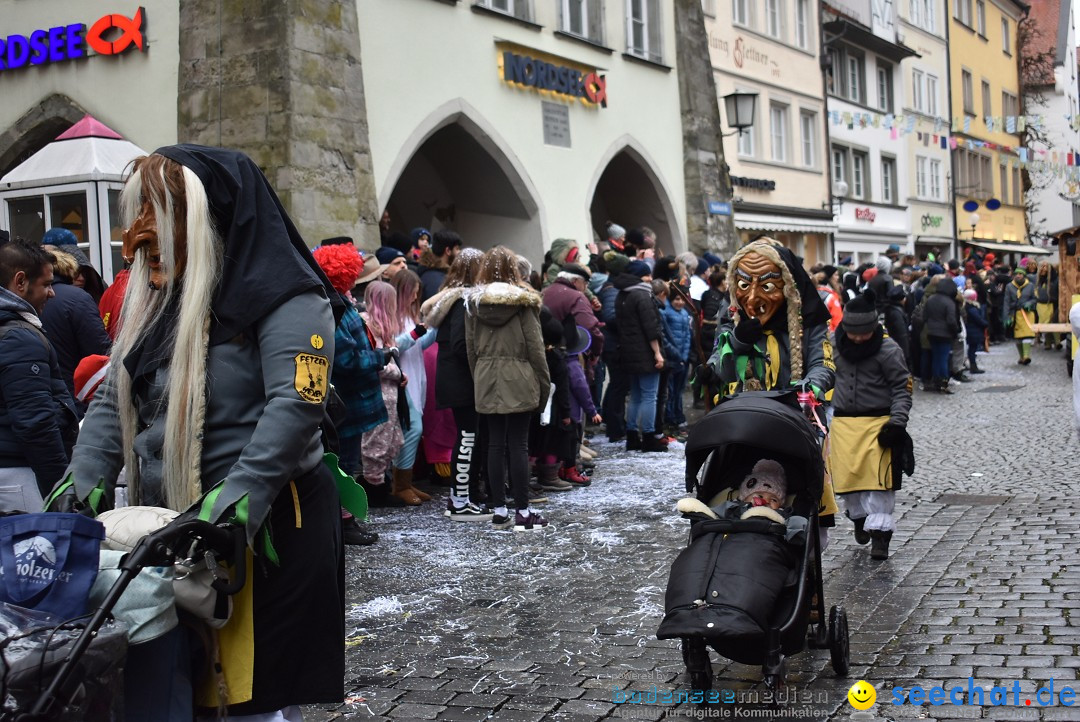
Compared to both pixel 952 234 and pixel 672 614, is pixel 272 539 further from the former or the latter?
pixel 952 234

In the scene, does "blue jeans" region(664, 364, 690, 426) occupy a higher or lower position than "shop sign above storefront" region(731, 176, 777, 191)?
lower

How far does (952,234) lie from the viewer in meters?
41.7

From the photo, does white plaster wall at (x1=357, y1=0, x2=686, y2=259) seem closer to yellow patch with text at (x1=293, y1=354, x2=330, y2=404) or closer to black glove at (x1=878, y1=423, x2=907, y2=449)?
black glove at (x1=878, y1=423, x2=907, y2=449)

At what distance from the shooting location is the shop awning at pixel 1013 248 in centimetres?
4291

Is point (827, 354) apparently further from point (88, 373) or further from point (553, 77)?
point (553, 77)

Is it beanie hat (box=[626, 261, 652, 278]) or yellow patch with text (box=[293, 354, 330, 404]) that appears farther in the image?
beanie hat (box=[626, 261, 652, 278])

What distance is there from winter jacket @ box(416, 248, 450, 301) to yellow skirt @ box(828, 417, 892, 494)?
160 inches

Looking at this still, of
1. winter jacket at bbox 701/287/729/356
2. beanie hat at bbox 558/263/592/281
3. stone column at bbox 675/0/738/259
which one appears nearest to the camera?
beanie hat at bbox 558/263/592/281

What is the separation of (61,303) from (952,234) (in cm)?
3905

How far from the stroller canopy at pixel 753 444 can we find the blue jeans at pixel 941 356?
1420 centimetres

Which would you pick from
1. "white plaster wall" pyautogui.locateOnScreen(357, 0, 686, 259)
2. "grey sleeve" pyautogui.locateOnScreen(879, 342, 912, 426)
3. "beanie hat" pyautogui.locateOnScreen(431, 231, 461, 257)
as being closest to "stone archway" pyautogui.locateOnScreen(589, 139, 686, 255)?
"white plaster wall" pyautogui.locateOnScreen(357, 0, 686, 259)

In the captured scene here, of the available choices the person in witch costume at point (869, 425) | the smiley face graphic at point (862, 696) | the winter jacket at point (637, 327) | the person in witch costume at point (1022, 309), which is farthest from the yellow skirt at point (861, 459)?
the person in witch costume at point (1022, 309)

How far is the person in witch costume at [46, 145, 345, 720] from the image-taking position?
2971 mm

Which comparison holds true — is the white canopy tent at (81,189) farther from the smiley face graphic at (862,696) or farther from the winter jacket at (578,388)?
the smiley face graphic at (862,696)
